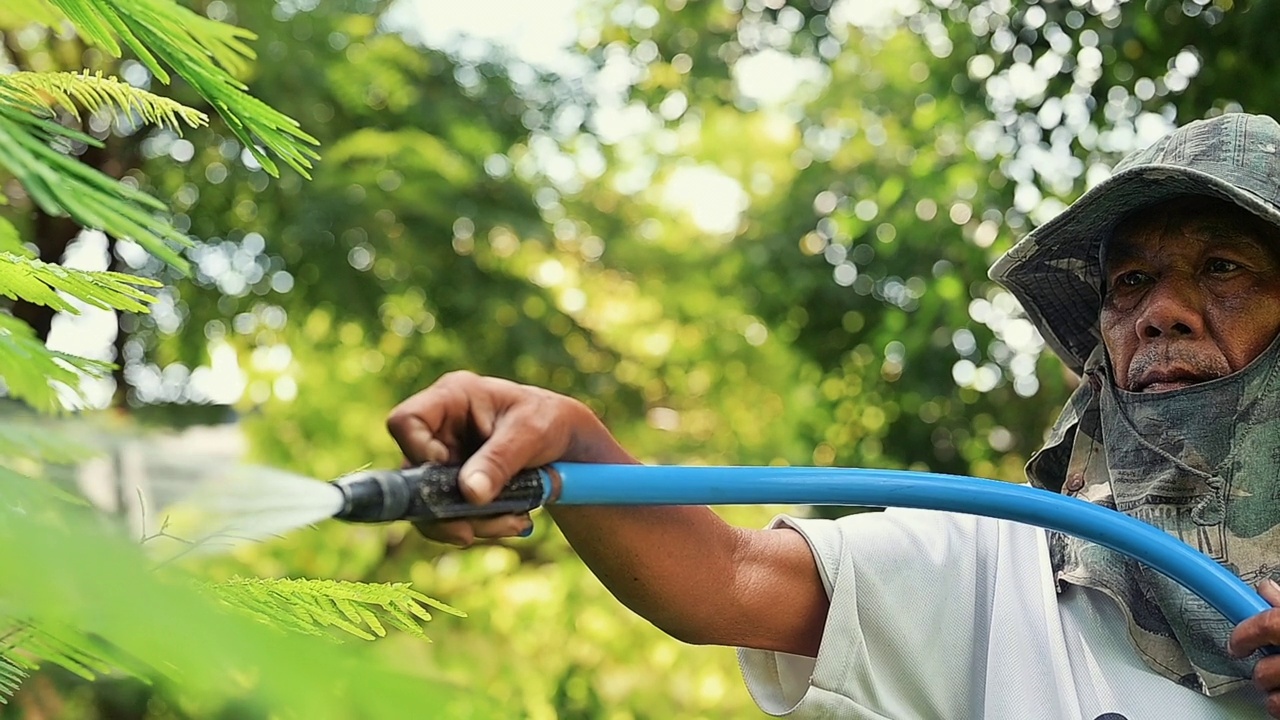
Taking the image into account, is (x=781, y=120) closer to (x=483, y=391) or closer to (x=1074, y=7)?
(x=1074, y=7)

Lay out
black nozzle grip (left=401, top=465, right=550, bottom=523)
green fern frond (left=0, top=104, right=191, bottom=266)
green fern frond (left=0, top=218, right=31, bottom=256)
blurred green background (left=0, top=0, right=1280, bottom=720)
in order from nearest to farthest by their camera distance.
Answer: green fern frond (left=0, top=104, right=191, bottom=266)
green fern frond (left=0, top=218, right=31, bottom=256)
black nozzle grip (left=401, top=465, right=550, bottom=523)
blurred green background (left=0, top=0, right=1280, bottom=720)

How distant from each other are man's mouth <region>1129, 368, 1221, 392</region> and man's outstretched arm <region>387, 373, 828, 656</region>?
1.45ft

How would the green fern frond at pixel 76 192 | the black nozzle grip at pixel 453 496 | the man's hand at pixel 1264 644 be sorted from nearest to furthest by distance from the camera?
the green fern frond at pixel 76 192 < the black nozzle grip at pixel 453 496 < the man's hand at pixel 1264 644

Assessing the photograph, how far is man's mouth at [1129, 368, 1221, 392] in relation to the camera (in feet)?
4.94

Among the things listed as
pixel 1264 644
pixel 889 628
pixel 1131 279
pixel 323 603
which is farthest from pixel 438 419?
pixel 1131 279

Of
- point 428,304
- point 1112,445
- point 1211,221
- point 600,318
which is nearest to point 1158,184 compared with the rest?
point 1211,221

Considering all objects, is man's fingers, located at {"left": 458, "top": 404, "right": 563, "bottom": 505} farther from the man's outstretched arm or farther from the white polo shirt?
the white polo shirt

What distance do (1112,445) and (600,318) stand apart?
632 centimetres

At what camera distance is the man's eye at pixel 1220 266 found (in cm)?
151

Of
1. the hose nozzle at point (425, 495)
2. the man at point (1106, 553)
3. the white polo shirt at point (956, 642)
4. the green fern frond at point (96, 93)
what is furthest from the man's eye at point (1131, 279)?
the green fern frond at point (96, 93)

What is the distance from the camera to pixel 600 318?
7.85 metres

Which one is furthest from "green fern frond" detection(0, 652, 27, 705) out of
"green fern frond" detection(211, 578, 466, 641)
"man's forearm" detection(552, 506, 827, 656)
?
"man's forearm" detection(552, 506, 827, 656)

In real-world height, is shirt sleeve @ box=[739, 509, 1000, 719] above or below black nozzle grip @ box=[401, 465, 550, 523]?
below

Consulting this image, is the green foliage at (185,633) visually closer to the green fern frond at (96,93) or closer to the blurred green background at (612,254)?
the green fern frond at (96,93)
